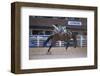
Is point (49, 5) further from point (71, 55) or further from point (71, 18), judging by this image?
point (71, 55)

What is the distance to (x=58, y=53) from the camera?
1.47 m

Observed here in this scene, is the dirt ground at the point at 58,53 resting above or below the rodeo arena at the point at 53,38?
below

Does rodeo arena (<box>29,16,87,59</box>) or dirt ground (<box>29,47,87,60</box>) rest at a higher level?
rodeo arena (<box>29,16,87,59</box>)

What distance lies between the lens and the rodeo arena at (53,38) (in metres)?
1.40

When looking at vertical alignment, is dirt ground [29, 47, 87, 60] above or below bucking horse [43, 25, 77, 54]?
below

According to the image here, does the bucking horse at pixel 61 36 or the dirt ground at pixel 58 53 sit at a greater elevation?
the bucking horse at pixel 61 36

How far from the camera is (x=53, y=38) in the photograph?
4.76 ft

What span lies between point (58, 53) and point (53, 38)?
0.11 meters

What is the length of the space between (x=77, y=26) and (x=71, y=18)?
75mm

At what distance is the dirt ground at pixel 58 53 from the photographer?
1.40 meters

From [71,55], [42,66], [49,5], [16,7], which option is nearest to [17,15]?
[16,7]

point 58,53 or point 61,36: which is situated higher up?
point 61,36

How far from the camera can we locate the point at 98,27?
1.60 m

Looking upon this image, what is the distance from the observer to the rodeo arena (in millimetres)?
1404
